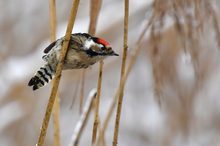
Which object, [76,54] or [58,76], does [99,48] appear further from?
[58,76]

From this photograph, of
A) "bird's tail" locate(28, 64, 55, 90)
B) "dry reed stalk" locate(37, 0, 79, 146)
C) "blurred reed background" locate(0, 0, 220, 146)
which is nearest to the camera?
"dry reed stalk" locate(37, 0, 79, 146)

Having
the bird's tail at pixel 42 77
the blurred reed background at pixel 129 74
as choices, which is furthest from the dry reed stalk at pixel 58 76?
the blurred reed background at pixel 129 74

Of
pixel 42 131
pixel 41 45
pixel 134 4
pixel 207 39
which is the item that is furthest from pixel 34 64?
pixel 42 131

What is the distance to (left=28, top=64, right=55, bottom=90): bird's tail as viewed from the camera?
1.12m

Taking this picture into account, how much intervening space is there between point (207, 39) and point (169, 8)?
1012mm

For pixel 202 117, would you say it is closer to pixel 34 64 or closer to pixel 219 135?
pixel 219 135

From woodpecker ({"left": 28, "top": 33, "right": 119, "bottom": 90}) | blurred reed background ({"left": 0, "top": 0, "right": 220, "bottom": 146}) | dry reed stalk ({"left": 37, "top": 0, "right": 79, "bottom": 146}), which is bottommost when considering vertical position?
dry reed stalk ({"left": 37, "top": 0, "right": 79, "bottom": 146})

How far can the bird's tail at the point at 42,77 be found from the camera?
112 centimetres

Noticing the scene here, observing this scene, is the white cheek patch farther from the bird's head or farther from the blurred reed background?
the blurred reed background

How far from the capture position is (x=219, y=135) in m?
3.00

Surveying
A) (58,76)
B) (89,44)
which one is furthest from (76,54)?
(58,76)

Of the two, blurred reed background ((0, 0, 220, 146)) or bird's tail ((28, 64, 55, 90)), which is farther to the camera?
blurred reed background ((0, 0, 220, 146))

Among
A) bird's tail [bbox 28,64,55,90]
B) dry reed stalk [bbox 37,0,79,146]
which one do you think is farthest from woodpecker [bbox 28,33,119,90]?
dry reed stalk [bbox 37,0,79,146]

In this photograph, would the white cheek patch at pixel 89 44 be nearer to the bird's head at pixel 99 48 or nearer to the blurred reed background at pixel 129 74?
the bird's head at pixel 99 48
